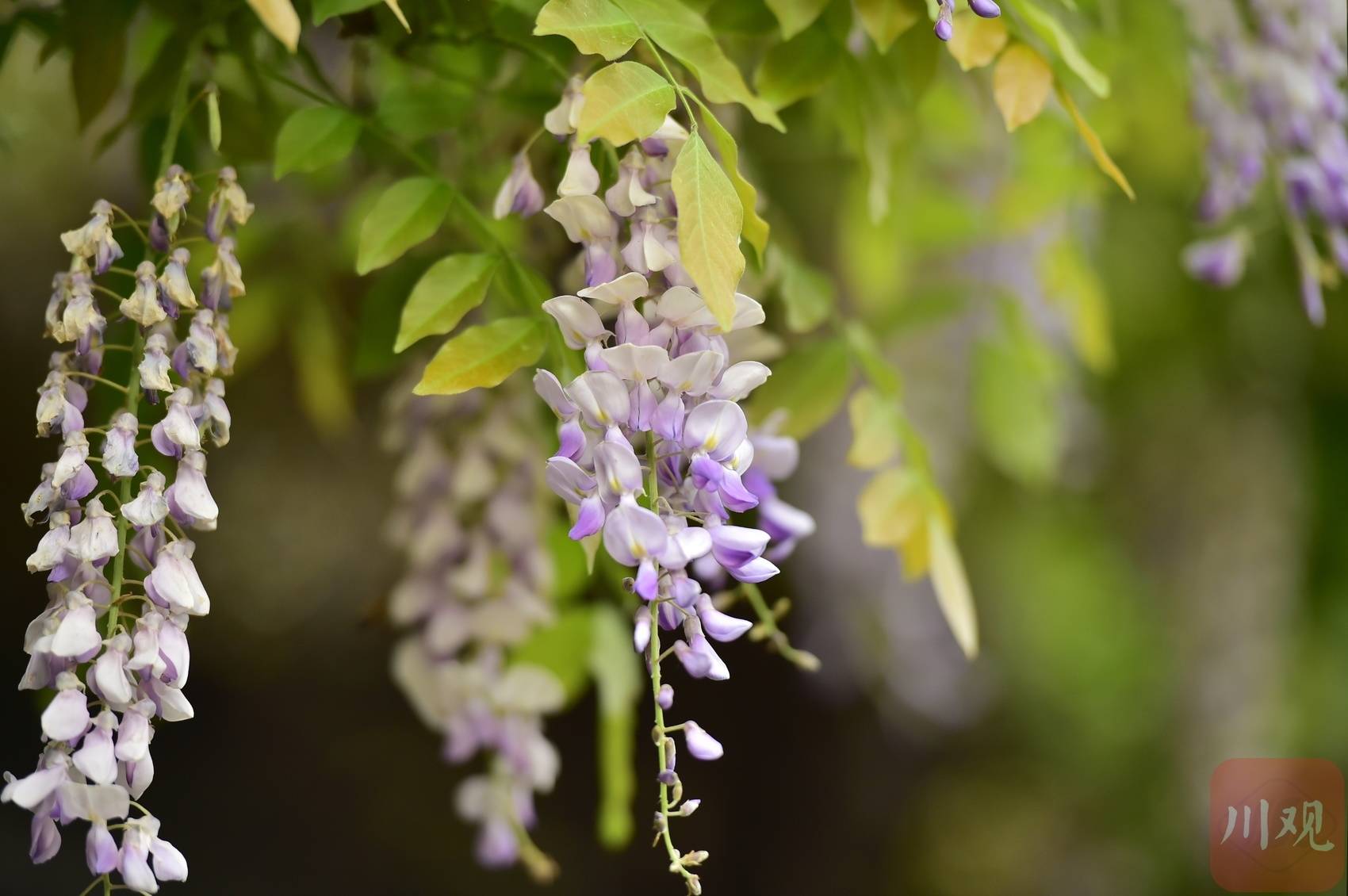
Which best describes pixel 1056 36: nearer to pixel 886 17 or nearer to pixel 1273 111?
pixel 886 17

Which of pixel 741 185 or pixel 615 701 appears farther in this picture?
pixel 615 701

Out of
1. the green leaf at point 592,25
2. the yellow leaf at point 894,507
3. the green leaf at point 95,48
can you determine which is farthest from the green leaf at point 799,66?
the green leaf at point 95,48

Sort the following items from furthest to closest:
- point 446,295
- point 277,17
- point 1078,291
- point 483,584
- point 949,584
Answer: point 1078,291 → point 483,584 → point 949,584 → point 446,295 → point 277,17

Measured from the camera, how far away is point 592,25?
0.40m

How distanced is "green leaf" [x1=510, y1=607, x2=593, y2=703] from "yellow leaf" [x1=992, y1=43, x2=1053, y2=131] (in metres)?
0.43

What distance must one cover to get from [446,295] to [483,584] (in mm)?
268

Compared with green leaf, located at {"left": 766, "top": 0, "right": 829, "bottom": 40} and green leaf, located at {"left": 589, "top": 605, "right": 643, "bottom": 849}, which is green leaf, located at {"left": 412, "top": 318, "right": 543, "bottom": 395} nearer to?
green leaf, located at {"left": 766, "top": 0, "right": 829, "bottom": 40}

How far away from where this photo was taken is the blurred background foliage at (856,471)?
24.2 inches

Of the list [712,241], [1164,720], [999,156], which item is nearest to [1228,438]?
[1164,720]

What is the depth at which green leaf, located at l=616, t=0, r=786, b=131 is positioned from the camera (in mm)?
431

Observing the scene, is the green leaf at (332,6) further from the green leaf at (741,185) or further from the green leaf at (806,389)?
the green leaf at (806,389)

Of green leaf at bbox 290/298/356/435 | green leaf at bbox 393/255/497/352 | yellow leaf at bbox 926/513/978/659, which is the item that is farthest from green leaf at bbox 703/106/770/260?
green leaf at bbox 290/298/356/435

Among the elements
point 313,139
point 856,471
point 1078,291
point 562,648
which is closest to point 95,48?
point 313,139

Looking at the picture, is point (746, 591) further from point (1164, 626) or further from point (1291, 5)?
point (1164, 626)
